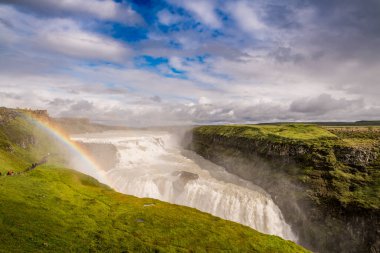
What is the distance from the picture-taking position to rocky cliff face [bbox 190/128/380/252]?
2520 inches

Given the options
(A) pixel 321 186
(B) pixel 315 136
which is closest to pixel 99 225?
(A) pixel 321 186

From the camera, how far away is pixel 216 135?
154375mm

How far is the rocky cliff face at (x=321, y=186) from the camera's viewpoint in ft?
210

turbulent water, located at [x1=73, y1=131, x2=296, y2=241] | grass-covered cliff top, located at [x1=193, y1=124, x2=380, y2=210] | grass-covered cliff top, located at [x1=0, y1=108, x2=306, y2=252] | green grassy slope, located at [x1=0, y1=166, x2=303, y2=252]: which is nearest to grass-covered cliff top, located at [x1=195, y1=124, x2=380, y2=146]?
grass-covered cliff top, located at [x1=193, y1=124, x2=380, y2=210]

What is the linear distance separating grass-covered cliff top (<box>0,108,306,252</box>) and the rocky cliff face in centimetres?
3852

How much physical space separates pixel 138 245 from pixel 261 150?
280 ft

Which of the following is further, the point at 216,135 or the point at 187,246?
the point at 216,135

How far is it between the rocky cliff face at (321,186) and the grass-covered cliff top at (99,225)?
3852cm

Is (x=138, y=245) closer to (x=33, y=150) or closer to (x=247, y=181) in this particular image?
(x=247, y=181)

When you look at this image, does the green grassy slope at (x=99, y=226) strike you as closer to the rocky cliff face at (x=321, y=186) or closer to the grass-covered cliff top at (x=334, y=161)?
the rocky cliff face at (x=321, y=186)

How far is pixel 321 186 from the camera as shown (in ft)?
256

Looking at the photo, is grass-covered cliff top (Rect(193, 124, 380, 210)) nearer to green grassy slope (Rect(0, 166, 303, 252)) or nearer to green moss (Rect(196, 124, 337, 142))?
green moss (Rect(196, 124, 337, 142))

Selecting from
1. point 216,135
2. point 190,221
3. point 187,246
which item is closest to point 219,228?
point 190,221

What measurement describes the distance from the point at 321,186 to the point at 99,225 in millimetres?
67145
